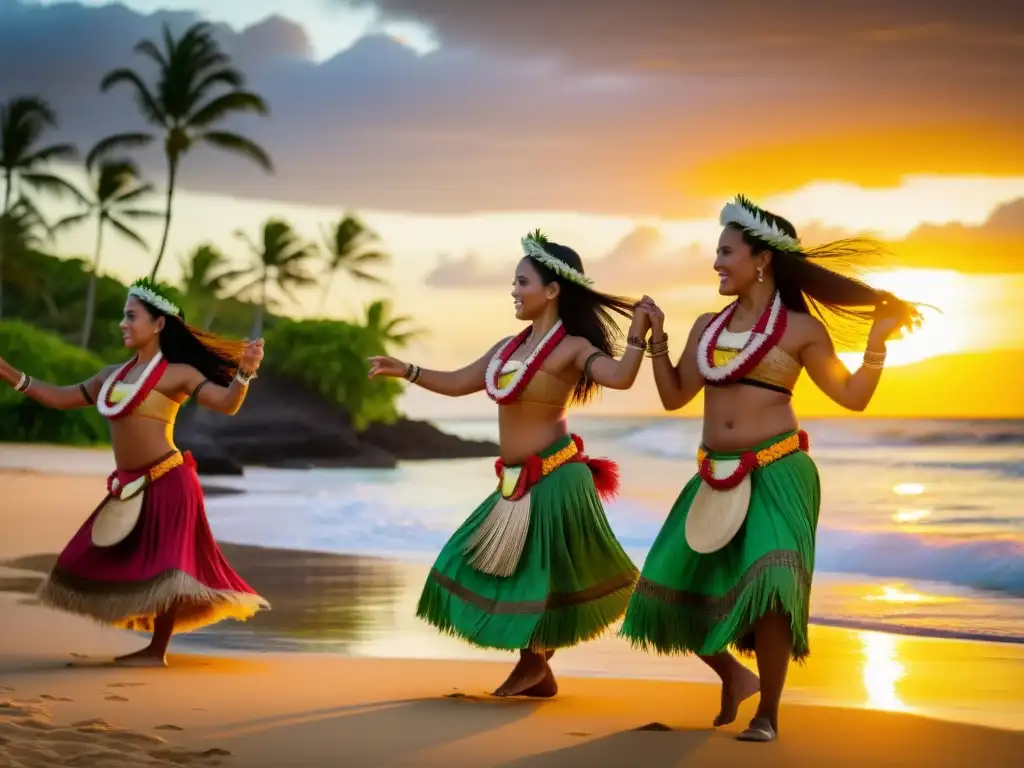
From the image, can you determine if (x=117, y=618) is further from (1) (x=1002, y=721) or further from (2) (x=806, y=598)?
(1) (x=1002, y=721)

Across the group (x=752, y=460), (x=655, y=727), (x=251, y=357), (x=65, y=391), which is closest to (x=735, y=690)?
(x=655, y=727)

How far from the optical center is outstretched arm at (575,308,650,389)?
4909 millimetres

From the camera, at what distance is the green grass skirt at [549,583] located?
524 centimetres

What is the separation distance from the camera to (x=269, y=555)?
10602mm

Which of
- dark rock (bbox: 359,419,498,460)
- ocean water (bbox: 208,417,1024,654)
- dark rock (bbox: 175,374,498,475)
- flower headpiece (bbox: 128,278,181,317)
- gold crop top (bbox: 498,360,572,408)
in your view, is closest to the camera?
gold crop top (bbox: 498,360,572,408)

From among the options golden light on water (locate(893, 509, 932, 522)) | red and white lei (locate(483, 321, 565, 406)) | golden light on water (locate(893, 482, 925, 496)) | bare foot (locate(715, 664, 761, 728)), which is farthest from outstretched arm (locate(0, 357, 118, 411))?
golden light on water (locate(893, 482, 925, 496))

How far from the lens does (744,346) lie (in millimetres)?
4723

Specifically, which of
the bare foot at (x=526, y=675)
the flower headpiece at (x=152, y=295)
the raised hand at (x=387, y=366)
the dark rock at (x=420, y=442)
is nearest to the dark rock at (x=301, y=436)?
the dark rock at (x=420, y=442)

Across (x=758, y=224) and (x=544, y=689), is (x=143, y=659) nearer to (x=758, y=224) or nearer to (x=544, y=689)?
(x=544, y=689)

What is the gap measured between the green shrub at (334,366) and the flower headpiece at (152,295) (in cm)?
2576

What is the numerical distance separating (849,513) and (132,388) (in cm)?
1054

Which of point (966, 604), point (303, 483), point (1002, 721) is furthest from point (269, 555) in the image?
point (303, 483)

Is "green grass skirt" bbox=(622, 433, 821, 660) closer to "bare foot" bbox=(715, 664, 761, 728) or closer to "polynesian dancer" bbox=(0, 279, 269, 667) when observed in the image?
"bare foot" bbox=(715, 664, 761, 728)

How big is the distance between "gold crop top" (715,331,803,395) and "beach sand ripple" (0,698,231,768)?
5.79ft
